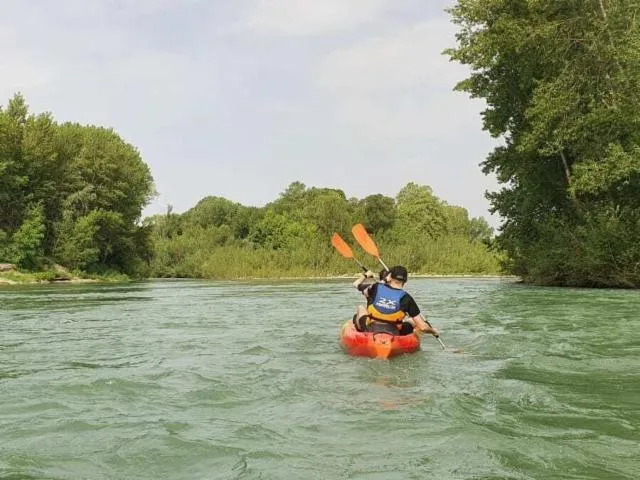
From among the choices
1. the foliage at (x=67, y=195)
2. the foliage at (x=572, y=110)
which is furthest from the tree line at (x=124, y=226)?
the foliage at (x=572, y=110)

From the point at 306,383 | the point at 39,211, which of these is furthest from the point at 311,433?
the point at 39,211

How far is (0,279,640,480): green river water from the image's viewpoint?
3322 mm

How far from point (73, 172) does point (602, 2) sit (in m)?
28.9

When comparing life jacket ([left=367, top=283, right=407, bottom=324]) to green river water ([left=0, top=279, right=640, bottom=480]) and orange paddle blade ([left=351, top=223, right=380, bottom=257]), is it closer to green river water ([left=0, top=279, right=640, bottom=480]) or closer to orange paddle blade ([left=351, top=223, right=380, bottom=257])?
green river water ([left=0, top=279, right=640, bottom=480])

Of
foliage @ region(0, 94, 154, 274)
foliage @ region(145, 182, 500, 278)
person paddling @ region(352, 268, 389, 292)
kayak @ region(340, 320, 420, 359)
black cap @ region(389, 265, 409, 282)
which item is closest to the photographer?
kayak @ region(340, 320, 420, 359)

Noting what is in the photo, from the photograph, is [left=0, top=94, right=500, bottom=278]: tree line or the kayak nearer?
the kayak

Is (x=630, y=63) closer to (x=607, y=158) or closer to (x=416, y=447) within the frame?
(x=607, y=158)

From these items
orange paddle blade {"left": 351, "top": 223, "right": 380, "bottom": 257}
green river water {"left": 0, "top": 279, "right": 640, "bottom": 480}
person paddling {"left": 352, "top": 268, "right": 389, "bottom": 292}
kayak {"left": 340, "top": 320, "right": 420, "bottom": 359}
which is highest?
orange paddle blade {"left": 351, "top": 223, "right": 380, "bottom": 257}

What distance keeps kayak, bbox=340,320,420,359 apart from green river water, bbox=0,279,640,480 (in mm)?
124

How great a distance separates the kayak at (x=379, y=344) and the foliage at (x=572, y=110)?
10627 mm

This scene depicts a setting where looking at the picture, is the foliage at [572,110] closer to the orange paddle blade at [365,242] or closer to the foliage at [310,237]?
the orange paddle blade at [365,242]

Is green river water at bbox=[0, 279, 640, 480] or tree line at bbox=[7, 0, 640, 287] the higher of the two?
tree line at bbox=[7, 0, 640, 287]

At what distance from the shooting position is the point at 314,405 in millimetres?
4645


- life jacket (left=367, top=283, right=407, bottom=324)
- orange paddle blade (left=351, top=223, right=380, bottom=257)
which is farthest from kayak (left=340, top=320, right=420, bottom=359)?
orange paddle blade (left=351, top=223, right=380, bottom=257)
